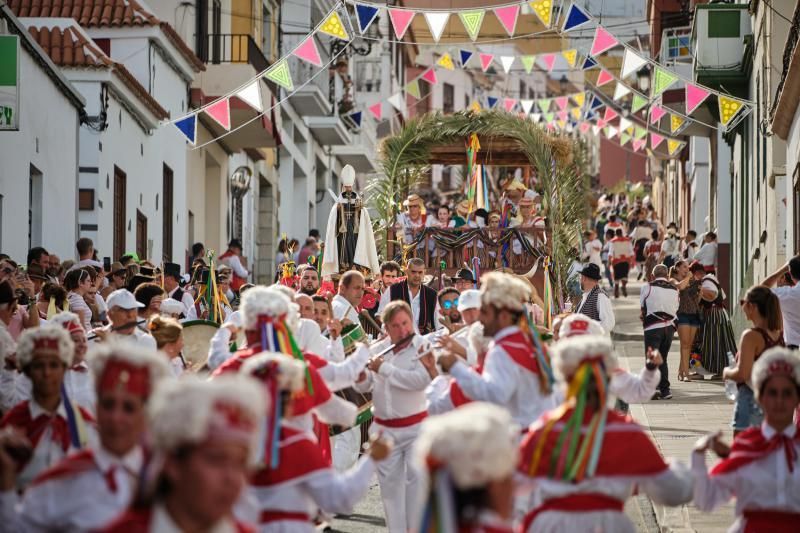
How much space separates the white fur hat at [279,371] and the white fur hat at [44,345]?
1002 millimetres

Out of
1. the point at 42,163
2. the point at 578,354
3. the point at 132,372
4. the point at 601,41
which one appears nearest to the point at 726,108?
the point at 601,41

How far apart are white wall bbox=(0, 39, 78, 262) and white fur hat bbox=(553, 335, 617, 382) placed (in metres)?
11.3

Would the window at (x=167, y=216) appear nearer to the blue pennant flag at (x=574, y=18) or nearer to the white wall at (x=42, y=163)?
the white wall at (x=42, y=163)

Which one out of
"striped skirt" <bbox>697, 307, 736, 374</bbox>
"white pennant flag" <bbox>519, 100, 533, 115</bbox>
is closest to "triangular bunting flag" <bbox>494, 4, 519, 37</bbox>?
"striped skirt" <bbox>697, 307, 736, 374</bbox>

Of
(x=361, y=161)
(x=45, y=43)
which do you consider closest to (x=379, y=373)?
(x=45, y=43)

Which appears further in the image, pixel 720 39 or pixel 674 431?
pixel 720 39

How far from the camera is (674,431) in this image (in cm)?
1504

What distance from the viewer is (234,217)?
109 feet

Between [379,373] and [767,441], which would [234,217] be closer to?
[379,373]

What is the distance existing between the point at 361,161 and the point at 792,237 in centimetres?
2981

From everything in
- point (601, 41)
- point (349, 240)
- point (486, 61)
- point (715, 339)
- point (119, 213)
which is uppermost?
point (486, 61)

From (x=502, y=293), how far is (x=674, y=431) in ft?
24.6

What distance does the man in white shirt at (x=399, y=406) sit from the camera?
34.3 feet

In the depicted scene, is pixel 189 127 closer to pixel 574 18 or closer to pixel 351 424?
pixel 574 18
